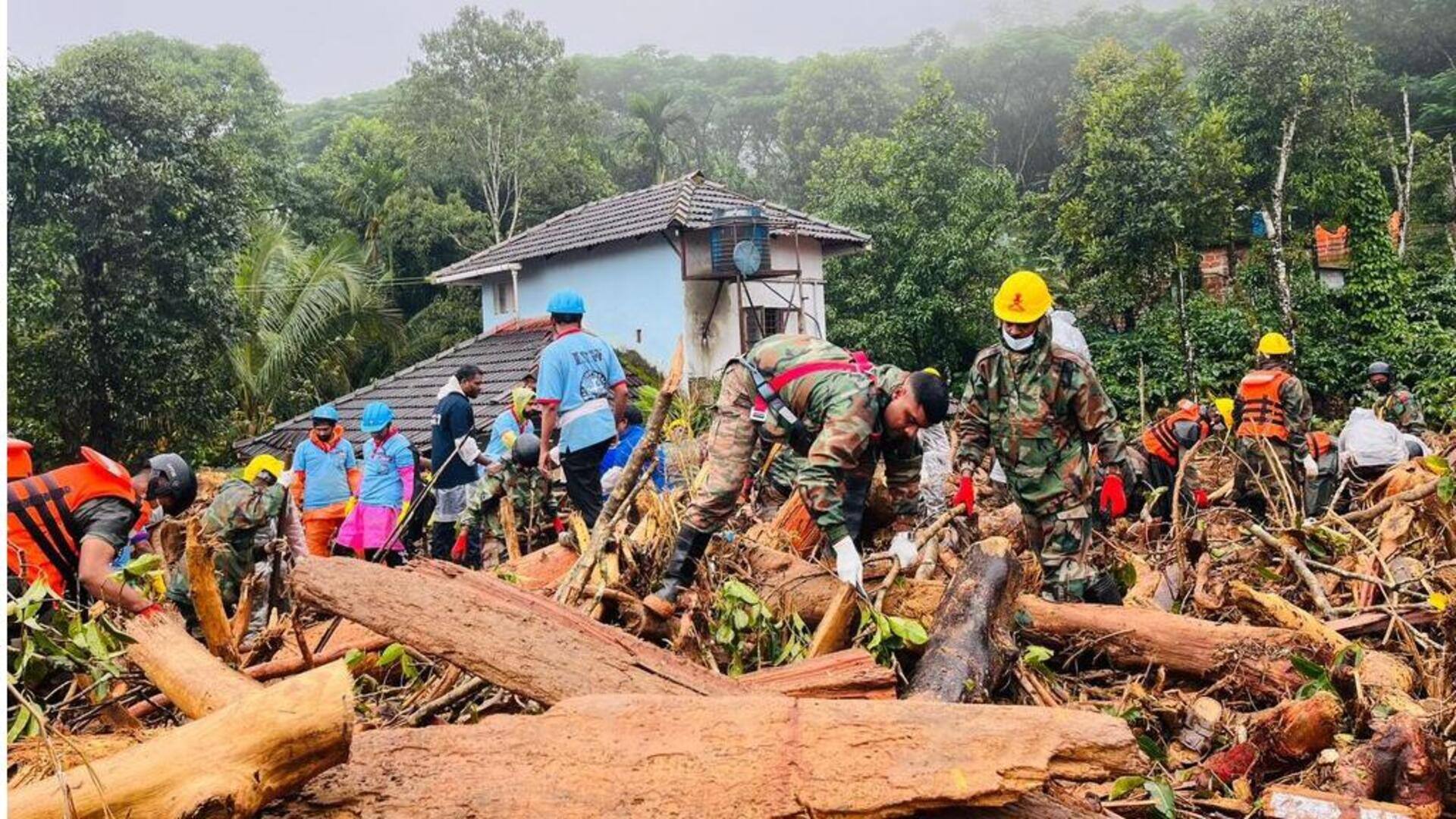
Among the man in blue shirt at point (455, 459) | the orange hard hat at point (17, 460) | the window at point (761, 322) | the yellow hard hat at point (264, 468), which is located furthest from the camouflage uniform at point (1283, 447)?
the window at point (761, 322)

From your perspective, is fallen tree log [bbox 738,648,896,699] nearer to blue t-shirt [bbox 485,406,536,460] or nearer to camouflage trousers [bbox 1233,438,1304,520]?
blue t-shirt [bbox 485,406,536,460]

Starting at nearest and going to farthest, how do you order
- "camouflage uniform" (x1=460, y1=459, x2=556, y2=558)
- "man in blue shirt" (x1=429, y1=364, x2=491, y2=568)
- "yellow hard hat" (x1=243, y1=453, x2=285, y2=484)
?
"yellow hard hat" (x1=243, y1=453, x2=285, y2=484) → "camouflage uniform" (x1=460, y1=459, x2=556, y2=558) → "man in blue shirt" (x1=429, y1=364, x2=491, y2=568)

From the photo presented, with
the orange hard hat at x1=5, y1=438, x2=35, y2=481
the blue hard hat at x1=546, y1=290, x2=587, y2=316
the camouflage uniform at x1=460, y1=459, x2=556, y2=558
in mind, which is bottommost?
the camouflage uniform at x1=460, y1=459, x2=556, y2=558

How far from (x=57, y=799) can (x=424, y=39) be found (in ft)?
94.8

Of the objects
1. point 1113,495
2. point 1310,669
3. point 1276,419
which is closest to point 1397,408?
point 1276,419

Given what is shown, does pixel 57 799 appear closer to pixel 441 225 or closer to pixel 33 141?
pixel 33 141

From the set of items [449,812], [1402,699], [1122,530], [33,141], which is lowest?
[1122,530]

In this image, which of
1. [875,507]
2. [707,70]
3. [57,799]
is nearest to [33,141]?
[875,507]

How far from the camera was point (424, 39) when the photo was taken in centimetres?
2814

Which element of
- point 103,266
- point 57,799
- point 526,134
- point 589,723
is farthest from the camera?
point 526,134

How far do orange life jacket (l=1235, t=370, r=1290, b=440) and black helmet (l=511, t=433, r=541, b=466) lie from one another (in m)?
5.58

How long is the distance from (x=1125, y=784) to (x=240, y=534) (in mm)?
4800

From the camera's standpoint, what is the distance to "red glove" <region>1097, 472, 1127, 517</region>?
209 inches

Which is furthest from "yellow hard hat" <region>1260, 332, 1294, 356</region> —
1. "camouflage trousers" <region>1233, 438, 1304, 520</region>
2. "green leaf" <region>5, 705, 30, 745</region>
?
"green leaf" <region>5, 705, 30, 745</region>
